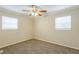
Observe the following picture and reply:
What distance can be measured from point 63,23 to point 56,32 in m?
0.21

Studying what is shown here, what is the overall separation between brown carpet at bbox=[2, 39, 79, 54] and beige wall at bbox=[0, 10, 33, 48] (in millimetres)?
92

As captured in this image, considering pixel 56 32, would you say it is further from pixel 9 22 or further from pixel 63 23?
pixel 9 22

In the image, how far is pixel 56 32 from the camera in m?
1.35

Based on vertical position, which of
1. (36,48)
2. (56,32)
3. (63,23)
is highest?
(63,23)

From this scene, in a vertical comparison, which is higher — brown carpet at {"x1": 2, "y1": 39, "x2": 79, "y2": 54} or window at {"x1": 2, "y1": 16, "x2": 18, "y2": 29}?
window at {"x1": 2, "y1": 16, "x2": 18, "y2": 29}

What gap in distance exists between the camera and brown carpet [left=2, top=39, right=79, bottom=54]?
3.75ft

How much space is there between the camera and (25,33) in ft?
4.51

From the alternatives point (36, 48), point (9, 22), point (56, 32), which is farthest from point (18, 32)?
point (56, 32)

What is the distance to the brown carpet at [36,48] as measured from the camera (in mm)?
1143

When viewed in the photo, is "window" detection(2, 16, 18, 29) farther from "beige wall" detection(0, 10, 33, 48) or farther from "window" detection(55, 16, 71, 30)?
"window" detection(55, 16, 71, 30)

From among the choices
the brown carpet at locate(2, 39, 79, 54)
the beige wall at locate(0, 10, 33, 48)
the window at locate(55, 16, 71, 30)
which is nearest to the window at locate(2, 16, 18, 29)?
the beige wall at locate(0, 10, 33, 48)
